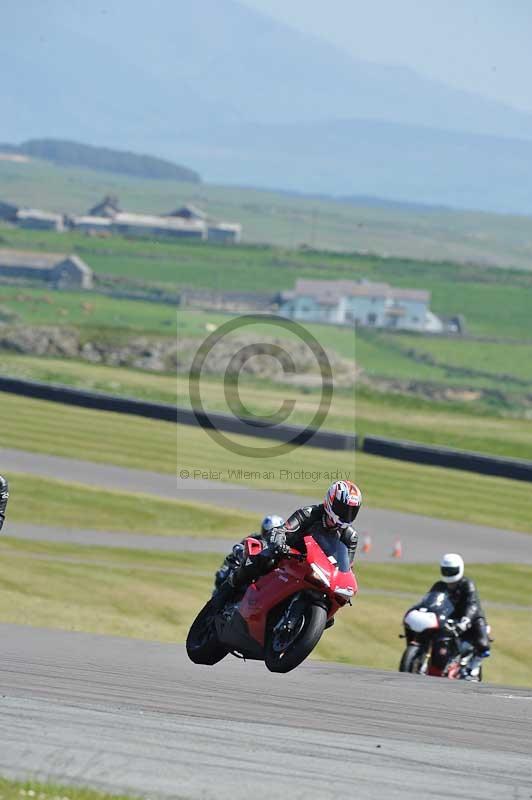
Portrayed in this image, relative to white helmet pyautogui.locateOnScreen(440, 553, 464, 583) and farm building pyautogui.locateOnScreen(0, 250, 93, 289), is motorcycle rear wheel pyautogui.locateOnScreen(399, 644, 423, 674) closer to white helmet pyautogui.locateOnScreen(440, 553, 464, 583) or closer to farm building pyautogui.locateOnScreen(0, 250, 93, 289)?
white helmet pyautogui.locateOnScreen(440, 553, 464, 583)

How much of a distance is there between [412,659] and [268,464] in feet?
103

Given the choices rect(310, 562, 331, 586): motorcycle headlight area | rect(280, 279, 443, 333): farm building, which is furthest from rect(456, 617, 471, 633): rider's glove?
rect(280, 279, 443, 333): farm building

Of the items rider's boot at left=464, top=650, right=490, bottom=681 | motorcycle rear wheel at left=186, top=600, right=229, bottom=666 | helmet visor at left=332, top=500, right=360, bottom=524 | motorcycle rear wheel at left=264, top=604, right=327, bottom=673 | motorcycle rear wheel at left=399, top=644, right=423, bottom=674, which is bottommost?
rider's boot at left=464, top=650, right=490, bottom=681

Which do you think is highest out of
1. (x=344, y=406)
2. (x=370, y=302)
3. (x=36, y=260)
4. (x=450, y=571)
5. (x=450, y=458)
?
(x=36, y=260)

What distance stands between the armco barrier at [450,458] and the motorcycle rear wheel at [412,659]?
2985 centimetres

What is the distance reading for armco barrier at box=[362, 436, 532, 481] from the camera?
45.0 m

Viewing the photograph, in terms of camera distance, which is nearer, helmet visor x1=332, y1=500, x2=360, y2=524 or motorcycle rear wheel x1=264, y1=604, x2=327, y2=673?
motorcycle rear wheel x1=264, y1=604, x2=327, y2=673

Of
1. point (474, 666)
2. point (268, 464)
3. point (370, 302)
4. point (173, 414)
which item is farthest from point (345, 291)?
point (474, 666)

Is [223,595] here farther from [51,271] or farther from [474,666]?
[51,271]

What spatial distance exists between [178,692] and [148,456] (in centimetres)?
3338

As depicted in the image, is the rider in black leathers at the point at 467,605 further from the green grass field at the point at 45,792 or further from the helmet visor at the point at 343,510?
the green grass field at the point at 45,792

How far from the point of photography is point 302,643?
11.2 m

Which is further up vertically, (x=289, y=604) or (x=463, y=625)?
(x=289, y=604)

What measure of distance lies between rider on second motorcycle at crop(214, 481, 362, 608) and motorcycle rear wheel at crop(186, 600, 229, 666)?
0.94 meters
